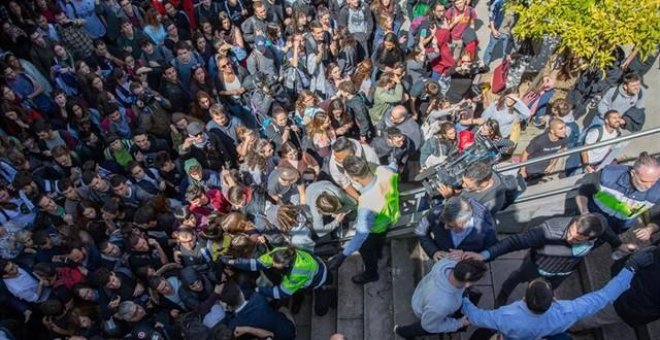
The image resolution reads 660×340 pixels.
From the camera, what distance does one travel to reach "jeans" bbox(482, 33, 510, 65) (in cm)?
856

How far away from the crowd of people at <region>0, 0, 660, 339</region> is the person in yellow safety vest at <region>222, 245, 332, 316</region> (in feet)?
0.07

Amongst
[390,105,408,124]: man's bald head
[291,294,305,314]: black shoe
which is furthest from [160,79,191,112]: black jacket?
[291,294,305,314]: black shoe

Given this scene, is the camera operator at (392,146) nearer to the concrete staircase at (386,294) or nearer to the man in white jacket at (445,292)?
the concrete staircase at (386,294)

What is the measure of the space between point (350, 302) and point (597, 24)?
4777mm

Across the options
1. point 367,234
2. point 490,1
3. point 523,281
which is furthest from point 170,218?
point 490,1

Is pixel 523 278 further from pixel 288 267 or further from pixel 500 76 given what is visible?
pixel 500 76

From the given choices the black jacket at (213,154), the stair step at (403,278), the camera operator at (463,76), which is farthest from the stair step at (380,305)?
the camera operator at (463,76)

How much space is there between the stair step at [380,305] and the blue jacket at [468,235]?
1245 mm

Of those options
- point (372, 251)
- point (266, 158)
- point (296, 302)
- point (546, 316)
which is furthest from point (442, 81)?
point (546, 316)

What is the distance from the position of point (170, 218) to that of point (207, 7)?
510 cm

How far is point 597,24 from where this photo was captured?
20.1 feet

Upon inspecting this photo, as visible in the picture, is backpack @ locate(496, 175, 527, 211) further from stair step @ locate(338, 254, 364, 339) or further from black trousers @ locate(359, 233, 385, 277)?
stair step @ locate(338, 254, 364, 339)

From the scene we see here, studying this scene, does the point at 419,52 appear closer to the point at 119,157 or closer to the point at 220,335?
the point at 119,157

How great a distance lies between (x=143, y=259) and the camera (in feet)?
18.7
